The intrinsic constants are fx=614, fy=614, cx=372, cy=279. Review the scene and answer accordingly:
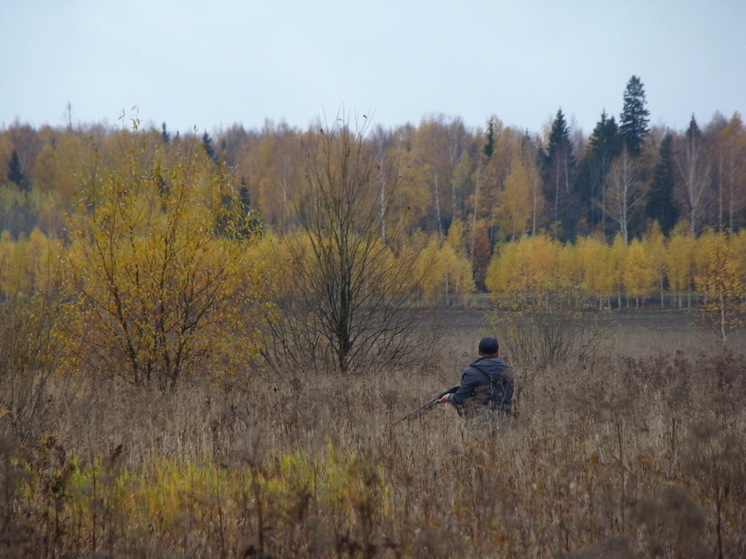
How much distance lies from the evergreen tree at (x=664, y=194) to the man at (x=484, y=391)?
2022 inches

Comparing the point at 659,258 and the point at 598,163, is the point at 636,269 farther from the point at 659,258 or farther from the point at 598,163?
the point at 598,163

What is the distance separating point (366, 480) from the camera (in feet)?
10.1

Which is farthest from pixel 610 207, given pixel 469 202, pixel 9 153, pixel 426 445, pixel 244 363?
pixel 9 153

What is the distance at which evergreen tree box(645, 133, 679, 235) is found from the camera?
5172 cm

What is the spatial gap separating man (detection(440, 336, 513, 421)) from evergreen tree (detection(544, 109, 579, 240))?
1988 inches

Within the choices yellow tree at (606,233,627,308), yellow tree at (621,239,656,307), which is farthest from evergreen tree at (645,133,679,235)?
yellow tree at (606,233,627,308)

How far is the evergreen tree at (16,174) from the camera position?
66.9 meters

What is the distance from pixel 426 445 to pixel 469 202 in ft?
160

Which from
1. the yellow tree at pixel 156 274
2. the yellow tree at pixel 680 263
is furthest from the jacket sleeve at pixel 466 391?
the yellow tree at pixel 680 263

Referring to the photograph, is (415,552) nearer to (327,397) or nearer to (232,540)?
(232,540)

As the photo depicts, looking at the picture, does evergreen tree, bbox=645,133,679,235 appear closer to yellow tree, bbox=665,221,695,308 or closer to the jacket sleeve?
yellow tree, bbox=665,221,695,308

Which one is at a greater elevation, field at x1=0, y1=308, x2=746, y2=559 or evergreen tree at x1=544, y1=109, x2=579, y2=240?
evergreen tree at x1=544, y1=109, x2=579, y2=240

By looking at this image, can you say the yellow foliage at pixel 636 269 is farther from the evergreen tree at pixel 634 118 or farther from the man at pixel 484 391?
the man at pixel 484 391

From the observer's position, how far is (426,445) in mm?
5141
